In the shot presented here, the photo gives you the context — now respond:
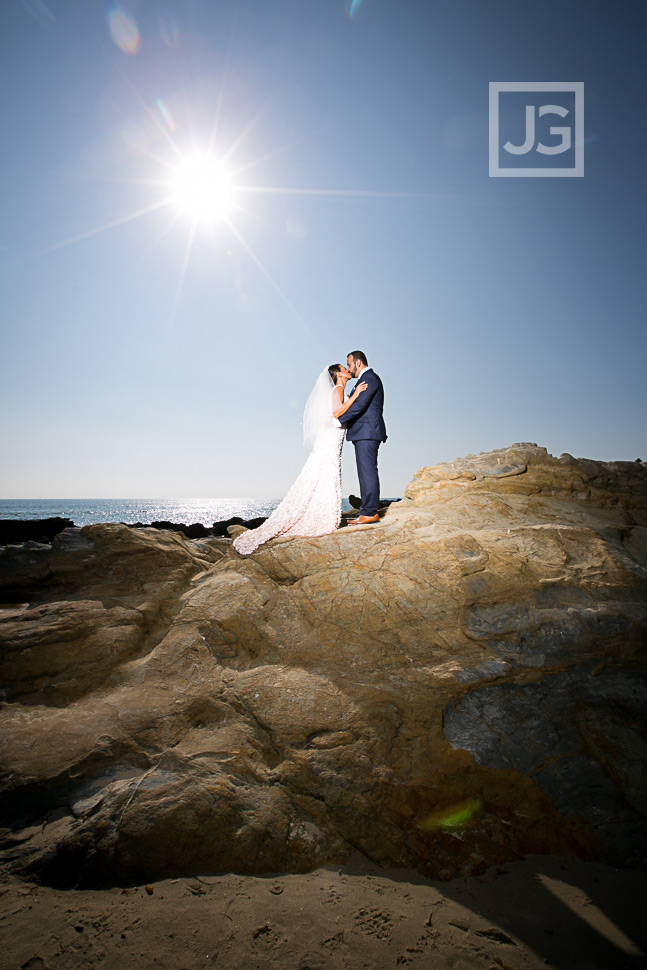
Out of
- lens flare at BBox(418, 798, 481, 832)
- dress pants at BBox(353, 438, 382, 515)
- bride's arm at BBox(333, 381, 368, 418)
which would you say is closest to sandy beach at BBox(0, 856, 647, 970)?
lens flare at BBox(418, 798, 481, 832)

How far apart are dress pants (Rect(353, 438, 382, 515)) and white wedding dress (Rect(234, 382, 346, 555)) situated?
396 millimetres

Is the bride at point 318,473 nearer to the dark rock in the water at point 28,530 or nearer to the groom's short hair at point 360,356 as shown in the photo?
the groom's short hair at point 360,356

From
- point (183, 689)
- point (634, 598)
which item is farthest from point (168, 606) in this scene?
point (634, 598)

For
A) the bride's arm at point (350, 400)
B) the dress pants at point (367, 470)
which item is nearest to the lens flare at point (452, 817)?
the dress pants at point (367, 470)

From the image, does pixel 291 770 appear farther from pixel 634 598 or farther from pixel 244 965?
pixel 634 598

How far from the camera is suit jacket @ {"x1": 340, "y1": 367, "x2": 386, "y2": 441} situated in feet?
24.3

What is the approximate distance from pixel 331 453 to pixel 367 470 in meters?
0.74

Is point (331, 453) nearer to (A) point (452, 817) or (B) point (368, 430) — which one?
(B) point (368, 430)

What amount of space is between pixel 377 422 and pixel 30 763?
6261mm

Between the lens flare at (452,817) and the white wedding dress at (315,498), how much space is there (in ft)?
12.8

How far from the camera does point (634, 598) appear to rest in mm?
4801

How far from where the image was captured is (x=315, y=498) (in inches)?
295

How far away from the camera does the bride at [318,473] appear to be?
7.23m

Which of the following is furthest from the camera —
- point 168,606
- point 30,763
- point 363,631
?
point 168,606
